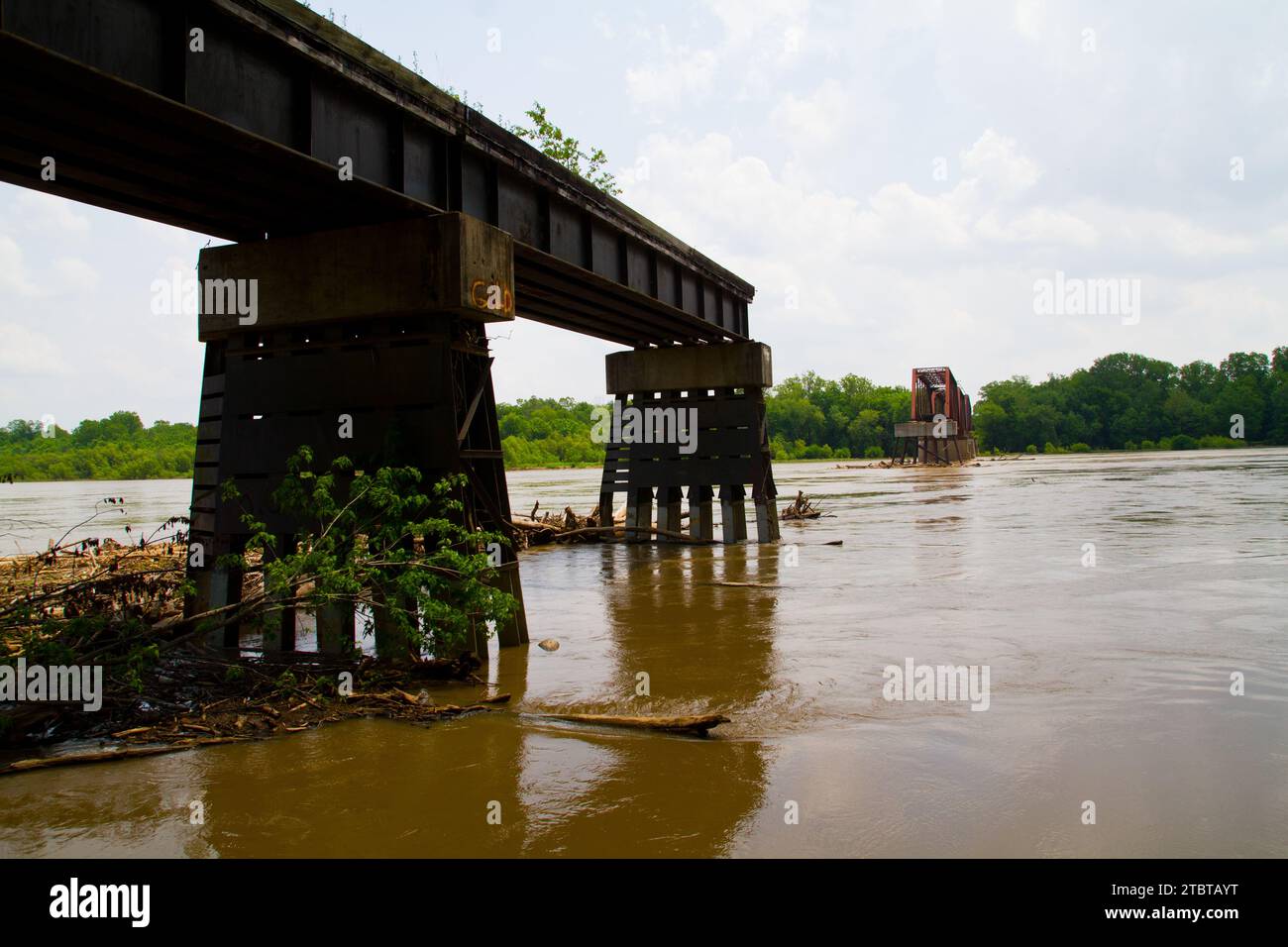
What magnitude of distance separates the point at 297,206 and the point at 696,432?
468 inches

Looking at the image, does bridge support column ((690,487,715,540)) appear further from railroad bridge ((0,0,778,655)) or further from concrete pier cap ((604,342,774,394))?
railroad bridge ((0,0,778,655))

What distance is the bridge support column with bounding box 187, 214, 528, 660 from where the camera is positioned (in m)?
8.67

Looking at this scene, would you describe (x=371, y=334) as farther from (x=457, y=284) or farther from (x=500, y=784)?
(x=500, y=784)

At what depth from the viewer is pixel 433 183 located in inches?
371

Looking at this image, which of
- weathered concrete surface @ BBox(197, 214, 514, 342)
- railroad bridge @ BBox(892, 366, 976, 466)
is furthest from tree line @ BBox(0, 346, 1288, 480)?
weathered concrete surface @ BBox(197, 214, 514, 342)

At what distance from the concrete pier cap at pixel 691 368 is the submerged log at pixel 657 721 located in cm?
1425

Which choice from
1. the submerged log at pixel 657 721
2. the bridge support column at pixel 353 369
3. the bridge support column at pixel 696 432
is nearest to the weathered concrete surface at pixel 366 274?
the bridge support column at pixel 353 369

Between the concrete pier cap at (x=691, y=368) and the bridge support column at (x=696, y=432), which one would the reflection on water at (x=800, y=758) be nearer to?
the bridge support column at (x=696, y=432)

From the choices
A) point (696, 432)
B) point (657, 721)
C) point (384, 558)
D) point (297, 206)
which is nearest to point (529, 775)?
point (657, 721)

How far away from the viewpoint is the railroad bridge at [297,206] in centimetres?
649
